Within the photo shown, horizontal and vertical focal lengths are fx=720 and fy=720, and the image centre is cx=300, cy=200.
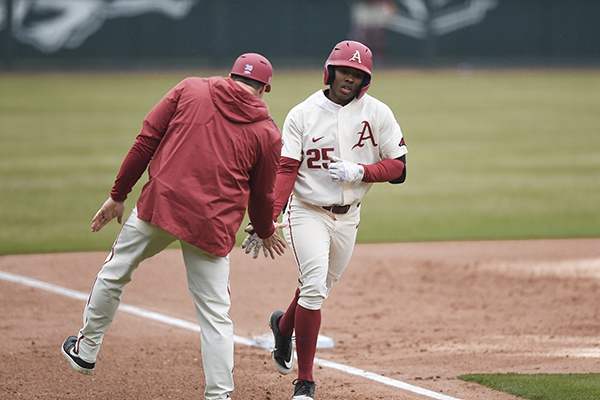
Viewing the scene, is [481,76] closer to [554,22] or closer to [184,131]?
[554,22]

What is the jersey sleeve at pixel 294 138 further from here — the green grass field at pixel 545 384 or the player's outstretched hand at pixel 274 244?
the green grass field at pixel 545 384

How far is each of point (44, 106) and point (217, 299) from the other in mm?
18887

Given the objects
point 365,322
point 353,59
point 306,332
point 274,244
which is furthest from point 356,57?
point 365,322

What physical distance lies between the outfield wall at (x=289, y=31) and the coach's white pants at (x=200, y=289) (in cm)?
2774

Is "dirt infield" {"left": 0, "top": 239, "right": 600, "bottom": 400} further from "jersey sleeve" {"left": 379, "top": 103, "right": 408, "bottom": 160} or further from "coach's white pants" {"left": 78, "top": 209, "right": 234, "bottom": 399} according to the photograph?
"jersey sleeve" {"left": 379, "top": 103, "right": 408, "bottom": 160}

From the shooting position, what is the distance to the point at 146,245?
350 centimetres

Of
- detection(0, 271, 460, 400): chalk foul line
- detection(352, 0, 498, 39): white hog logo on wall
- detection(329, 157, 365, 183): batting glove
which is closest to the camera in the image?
detection(329, 157, 365, 183): batting glove

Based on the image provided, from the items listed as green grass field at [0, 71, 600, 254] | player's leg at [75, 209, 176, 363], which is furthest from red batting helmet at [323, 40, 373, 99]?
green grass field at [0, 71, 600, 254]

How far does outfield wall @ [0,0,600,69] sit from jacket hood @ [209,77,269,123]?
91.5ft

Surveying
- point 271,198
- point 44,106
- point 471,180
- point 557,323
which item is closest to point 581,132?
point 471,180

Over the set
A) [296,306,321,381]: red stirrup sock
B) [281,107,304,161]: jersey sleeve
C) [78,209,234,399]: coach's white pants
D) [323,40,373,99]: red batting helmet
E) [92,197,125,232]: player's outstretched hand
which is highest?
[323,40,373,99]: red batting helmet

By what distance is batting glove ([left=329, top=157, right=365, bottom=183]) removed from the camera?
3.93 meters

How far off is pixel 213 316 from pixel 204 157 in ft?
2.50

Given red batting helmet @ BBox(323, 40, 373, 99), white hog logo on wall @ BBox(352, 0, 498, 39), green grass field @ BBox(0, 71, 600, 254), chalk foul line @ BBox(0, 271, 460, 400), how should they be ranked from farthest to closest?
white hog logo on wall @ BBox(352, 0, 498, 39) < green grass field @ BBox(0, 71, 600, 254) < chalk foul line @ BBox(0, 271, 460, 400) < red batting helmet @ BBox(323, 40, 373, 99)
